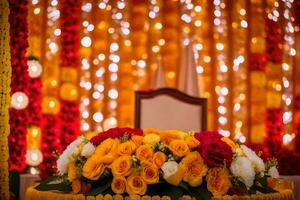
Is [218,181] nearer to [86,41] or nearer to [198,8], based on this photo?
[86,41]

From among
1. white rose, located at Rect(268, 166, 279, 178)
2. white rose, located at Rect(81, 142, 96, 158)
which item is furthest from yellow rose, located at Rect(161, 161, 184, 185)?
white rose, located at Rect(268, 166, 279, 178)

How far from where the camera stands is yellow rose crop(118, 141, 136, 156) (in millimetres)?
1459

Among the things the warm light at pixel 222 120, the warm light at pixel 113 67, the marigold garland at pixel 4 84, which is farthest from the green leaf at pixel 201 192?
the warm light at pixel 222 120

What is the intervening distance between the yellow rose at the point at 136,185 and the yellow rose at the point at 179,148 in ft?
0.41

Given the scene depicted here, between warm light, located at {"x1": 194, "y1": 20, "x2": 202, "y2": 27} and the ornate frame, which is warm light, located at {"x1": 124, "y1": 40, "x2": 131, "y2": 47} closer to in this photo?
warm light, located at {"x1": 194, "y1": 20, "x2": 202, "y2": 27}

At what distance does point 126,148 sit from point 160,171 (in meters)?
0.11

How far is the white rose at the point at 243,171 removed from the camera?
146cm

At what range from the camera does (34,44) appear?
17.9 feet

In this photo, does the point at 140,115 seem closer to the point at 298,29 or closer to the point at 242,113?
the point at 242,113

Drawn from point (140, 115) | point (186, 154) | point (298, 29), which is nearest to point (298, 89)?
point (298, 29)

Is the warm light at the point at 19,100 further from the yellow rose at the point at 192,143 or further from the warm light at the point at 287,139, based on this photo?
the yellow rose at the point at 192,143

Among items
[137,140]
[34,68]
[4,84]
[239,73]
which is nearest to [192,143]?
[137,140]

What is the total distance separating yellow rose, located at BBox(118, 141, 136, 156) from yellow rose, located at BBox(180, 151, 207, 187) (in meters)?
0.14

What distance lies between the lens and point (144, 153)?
145 centimetres
